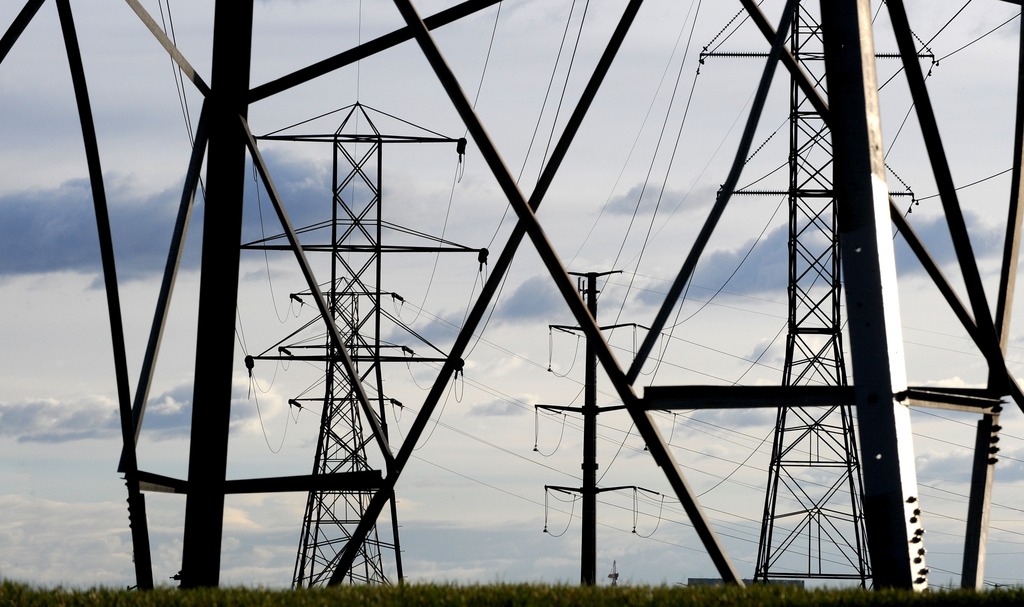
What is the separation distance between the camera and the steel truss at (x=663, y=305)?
37.4 ft

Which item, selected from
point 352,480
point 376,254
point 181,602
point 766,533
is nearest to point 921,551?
point 181,602

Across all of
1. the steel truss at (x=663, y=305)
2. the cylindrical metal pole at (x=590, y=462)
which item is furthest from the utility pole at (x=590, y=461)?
the steel truss at (x=663, y=305)

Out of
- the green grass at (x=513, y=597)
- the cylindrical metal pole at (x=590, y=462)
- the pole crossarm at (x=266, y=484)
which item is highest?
the cylindrical metal pole at (x=590, y=462)

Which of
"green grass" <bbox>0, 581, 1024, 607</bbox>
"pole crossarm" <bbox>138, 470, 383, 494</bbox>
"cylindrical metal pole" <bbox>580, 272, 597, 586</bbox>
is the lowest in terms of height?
"green grass" <bbox>0, 581, 1024, 607</bbox>

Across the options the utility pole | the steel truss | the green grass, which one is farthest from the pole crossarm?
the utility pole

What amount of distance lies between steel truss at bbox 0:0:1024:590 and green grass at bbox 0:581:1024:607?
1.45 m

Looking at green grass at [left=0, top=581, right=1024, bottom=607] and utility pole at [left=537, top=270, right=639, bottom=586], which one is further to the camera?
utility pole at [left=537, top=270, right=639, bottom=586]

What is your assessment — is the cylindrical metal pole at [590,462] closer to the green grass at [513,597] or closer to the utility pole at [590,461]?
the utility pole at [590,461]

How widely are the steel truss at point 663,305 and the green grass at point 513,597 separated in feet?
4.76

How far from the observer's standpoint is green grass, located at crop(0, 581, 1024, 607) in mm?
9719

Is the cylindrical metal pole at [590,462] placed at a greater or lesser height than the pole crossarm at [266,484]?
A: greater

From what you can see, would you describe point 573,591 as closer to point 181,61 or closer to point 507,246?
point 507,246

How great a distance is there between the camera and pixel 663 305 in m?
12.8

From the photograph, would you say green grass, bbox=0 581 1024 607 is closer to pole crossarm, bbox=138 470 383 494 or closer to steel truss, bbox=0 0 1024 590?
steel truss, bbox=0 0 1024 590
